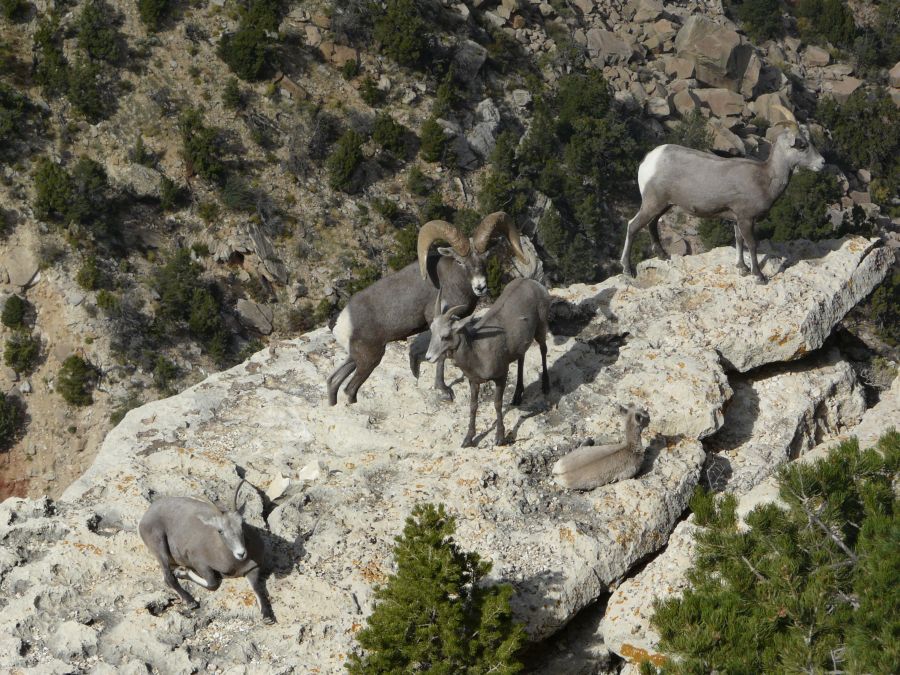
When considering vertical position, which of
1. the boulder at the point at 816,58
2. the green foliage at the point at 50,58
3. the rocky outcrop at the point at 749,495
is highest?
the rocky outcrop at the point at 749,495

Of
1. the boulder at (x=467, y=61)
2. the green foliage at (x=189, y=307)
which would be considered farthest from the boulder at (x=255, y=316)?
the boulder at (x=467, y=61)

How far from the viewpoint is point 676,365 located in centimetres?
1377

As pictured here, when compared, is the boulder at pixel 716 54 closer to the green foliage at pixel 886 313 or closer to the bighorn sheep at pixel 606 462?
the green foliage at pixel 886 313

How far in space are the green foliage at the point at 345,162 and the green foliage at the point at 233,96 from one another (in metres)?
4.49

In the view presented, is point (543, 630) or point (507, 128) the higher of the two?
point (543, 630)

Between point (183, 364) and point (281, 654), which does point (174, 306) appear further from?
point (281, 654)

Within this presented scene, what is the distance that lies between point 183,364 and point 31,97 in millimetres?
12716

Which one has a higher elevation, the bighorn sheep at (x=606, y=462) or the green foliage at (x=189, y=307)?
the bighorn sheep at (x=606, y=462)

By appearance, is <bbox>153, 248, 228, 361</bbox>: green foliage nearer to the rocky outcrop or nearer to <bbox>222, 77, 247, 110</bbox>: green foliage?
<bbox>222, 77, 247, 110</bbox>: green foliage

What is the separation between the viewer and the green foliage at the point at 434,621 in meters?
9.38

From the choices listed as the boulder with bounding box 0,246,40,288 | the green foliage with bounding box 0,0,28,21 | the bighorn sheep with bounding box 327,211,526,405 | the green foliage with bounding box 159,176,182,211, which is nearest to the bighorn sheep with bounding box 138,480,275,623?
the bighorn sheep with bounding box 327,211,526,405

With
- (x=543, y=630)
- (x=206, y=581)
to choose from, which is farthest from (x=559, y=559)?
(x=206, y=581)

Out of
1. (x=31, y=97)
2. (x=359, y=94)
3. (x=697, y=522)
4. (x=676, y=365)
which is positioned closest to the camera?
(x=697, y=522)

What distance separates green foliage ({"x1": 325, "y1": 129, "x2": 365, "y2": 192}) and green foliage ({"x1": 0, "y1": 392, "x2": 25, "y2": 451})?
1488cm
